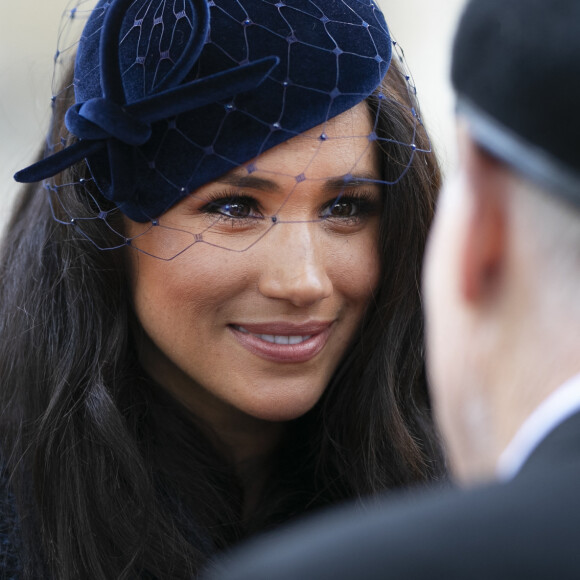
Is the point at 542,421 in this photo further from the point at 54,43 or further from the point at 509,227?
the point at 54,43

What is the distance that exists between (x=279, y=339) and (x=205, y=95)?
60 cm

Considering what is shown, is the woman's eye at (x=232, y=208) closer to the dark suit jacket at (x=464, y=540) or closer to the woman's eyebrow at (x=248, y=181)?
the woman's eyebrow at (x=248, y=181)

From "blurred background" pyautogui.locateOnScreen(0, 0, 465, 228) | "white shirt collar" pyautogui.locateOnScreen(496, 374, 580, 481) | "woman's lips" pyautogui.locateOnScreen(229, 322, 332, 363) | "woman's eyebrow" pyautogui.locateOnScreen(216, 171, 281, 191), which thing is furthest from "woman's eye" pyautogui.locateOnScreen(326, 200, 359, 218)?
"blurred background" pyautogui.locateOnScreen(0, 0, 465, 228)

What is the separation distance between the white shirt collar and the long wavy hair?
1445 mm

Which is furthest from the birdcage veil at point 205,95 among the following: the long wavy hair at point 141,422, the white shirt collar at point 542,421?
the white shirt collar at point 542,421

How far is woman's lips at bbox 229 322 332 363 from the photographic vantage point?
2150 millimetres

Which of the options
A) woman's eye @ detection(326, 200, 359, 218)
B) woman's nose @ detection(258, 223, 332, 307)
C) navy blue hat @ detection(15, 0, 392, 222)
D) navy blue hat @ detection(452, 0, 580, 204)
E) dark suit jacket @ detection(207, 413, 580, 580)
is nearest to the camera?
dark suit jacket @ detection(207, 413, 580, 580)

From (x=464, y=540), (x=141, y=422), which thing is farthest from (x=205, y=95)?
(x=464, y=540)

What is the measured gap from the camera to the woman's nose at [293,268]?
2059 millimetres

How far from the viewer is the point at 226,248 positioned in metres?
2.10

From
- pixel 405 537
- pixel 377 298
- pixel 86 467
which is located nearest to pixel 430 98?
pixel 377 298

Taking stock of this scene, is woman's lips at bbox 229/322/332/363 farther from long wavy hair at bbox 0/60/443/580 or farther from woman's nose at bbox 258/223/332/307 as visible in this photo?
long wavy hair at bbox 0/60/443/580

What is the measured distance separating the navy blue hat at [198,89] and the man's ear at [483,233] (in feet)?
3.87

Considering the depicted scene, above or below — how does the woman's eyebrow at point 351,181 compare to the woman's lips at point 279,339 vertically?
above
